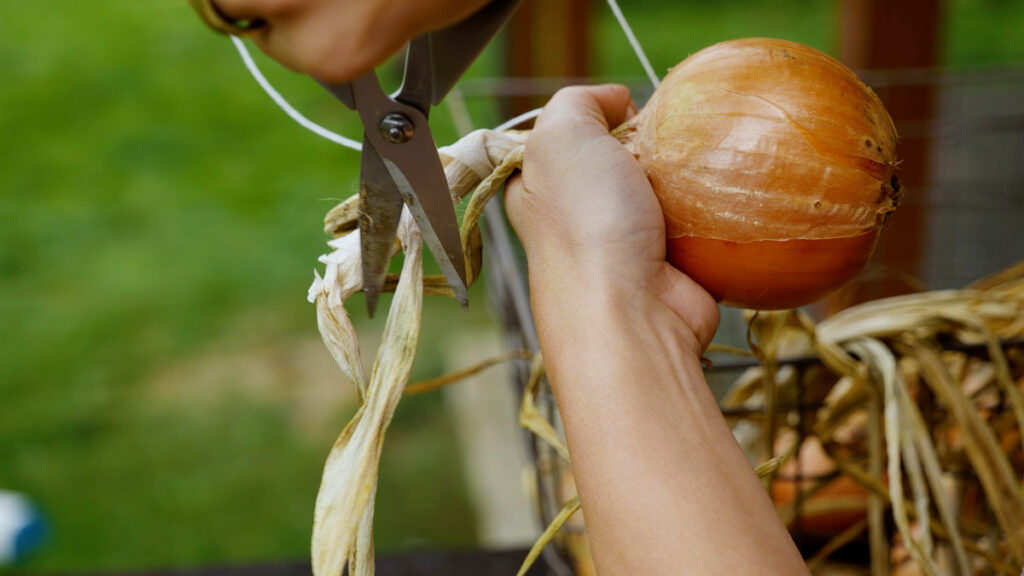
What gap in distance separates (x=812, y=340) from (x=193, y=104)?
2.96 m

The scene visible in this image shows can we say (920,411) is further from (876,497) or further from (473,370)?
(473,370)

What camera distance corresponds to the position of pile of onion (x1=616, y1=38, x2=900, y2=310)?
1.82 feet

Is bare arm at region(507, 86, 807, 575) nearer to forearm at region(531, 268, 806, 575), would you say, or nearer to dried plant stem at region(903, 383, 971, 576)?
forearm at region(531, 268, 806, 575)

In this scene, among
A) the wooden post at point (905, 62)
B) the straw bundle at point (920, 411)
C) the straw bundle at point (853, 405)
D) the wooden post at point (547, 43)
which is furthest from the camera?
the wooden post at point (547, 43)

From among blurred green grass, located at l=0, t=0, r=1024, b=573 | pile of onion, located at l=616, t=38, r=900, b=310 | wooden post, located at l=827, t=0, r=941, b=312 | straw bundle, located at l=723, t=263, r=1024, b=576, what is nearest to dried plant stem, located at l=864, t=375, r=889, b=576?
straw bundle, located at l=723, t=263, r=1024, b=576

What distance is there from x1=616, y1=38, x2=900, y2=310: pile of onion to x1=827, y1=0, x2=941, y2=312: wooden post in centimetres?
86

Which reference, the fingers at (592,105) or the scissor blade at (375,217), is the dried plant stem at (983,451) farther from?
the scissor blade at (375,217)

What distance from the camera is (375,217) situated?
0.58m

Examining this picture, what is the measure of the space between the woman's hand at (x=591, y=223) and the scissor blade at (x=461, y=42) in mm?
68

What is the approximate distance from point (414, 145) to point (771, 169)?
0.20m

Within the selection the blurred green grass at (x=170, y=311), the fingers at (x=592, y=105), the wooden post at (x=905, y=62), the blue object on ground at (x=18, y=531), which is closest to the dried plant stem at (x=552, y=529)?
the fingers at (x=592, y=105)

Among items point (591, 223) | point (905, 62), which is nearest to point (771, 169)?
point (591, 223)

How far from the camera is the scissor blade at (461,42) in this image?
494 mm

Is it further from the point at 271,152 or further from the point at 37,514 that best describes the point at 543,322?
the point at 271,152
